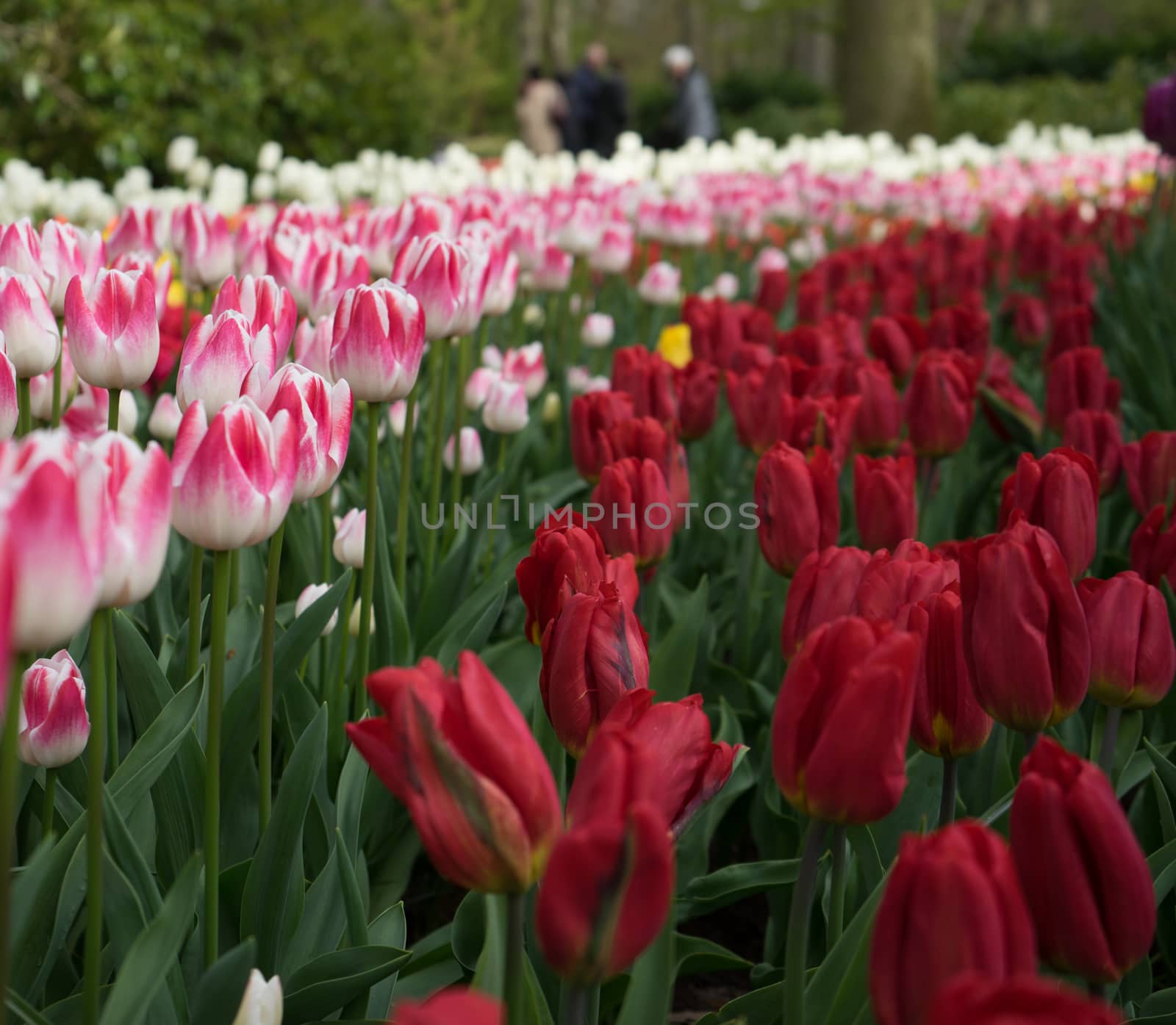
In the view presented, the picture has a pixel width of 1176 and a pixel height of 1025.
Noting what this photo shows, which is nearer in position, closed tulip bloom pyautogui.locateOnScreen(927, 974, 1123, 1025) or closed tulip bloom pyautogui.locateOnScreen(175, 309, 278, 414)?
closed tulip bloom pyautogui.locateOnScreen(927, 974, 1123, 1025)

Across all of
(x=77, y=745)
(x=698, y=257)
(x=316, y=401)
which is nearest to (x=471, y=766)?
(x=316, y=401)

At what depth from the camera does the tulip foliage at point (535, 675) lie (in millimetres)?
674

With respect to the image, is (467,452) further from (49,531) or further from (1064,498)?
(49,531)

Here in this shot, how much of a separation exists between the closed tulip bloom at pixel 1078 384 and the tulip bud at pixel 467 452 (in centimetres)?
111

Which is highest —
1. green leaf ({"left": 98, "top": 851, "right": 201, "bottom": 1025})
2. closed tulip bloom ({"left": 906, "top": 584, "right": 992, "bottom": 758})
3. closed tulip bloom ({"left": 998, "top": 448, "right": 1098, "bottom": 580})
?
closed tulip bloom ({"left": 998, "top": 448, "right": 1098, "bottom": 580})

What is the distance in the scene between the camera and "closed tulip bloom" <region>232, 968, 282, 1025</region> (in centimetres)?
89

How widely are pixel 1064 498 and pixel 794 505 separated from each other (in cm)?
31

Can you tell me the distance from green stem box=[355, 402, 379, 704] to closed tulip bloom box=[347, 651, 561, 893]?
67cm

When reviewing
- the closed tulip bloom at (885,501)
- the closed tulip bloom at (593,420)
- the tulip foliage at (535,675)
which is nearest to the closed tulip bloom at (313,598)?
the tulip foliage at (535,675)

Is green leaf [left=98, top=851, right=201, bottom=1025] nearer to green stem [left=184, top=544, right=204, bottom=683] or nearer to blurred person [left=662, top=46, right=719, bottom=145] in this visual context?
green stem [left=184, top=544, right=204, bottom=683]

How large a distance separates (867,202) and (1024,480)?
6444 mm

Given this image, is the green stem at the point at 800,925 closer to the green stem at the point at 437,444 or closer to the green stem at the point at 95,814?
the green stem at the point at 95,814

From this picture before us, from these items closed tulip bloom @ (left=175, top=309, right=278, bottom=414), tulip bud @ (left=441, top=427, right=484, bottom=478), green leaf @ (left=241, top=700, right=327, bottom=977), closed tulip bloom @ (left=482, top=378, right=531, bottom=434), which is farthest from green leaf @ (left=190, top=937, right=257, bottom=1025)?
closed tulip bloom @ (left=482, top=378, right=531, bottom=434)

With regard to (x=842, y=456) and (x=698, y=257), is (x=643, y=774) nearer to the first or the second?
(x=842, y=456)
